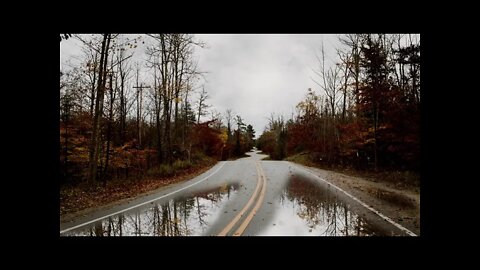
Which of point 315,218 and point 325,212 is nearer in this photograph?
point 315,218

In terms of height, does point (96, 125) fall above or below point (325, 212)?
above

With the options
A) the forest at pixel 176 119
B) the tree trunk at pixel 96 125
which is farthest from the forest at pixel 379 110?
the tree trunk at pixel 96 125

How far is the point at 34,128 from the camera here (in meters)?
2.33

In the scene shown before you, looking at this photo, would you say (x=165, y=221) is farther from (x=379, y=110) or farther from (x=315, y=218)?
(x=379, y=110)

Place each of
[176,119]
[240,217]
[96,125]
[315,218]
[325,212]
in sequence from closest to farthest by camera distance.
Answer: [240,217]
[315,218]
[325,212]
[96,125]
[176,119]

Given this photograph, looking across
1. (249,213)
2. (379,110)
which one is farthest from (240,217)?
(379,110)

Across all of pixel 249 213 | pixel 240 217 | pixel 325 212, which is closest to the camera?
pixel 240 217

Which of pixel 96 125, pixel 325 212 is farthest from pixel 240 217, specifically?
pixel 96 125

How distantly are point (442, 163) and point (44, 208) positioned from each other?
324 cm

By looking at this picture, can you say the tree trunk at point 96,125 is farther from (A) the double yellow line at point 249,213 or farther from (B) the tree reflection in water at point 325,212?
(B) the tree reflection in water at point 325,212

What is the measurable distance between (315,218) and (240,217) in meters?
1.78

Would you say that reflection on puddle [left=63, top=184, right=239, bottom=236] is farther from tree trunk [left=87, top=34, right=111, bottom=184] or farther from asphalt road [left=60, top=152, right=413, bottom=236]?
tree trunk [left=87, top=34, right=111, bottom=184]

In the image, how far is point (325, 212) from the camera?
7340 millimetres
